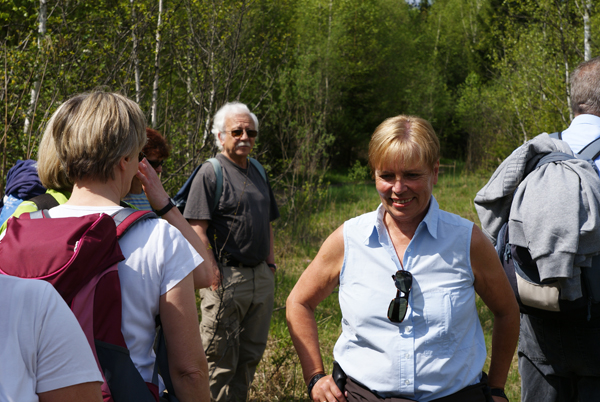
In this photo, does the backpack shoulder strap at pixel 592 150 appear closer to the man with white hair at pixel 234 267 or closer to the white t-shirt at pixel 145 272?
the white t-shirt at pixel 145 272

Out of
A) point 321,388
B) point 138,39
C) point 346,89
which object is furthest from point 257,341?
point 346,89

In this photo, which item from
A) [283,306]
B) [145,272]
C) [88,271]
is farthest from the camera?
[283,306]

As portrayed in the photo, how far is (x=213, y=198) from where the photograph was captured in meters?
3.90

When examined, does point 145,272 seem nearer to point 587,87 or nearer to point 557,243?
point 557,243

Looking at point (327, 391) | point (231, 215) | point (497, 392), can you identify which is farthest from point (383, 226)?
point (231, 215)

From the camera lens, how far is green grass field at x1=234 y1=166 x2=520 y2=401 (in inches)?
168

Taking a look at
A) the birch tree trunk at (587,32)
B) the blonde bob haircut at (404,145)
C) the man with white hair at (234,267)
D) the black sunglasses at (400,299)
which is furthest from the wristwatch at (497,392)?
the birch tree trunk at (587,32)

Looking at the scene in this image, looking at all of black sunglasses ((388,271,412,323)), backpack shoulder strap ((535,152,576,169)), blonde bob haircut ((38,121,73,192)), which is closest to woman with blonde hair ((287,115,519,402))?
black sunglasses ((388,271,412,323))

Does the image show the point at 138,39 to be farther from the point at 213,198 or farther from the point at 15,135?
the point at 213,198

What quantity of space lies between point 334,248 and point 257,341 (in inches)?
86.5

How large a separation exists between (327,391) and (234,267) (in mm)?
2030

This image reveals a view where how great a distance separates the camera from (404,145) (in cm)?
→ 199

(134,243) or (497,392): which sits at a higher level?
(134,243)

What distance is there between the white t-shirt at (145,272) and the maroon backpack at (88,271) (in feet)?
0.29
